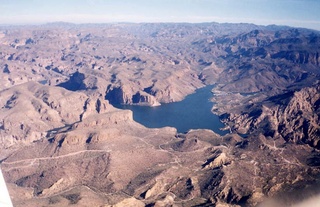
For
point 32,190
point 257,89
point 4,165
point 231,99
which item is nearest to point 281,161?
point 32,190

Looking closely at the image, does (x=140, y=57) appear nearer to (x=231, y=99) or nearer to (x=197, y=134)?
(x=231, y=99)

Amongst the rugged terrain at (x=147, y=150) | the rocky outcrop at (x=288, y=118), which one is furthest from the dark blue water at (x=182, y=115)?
the rocky outcrop at (x=288, y=118)

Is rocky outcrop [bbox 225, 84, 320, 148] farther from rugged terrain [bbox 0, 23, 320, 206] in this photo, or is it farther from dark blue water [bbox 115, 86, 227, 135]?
dark blue water [bbox 115, 86, 227, 135]

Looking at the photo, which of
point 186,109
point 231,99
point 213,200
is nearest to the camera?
point 213,200

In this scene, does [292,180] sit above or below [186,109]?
above

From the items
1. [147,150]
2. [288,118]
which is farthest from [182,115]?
[147,150]

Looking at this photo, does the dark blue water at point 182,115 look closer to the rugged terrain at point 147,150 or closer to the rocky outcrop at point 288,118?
the rugged terrain at point 147,150

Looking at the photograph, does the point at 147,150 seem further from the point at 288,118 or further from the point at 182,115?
the point at 288,118

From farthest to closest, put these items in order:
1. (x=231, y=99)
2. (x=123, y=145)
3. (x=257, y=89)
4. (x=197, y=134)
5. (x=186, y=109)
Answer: (x=257, y=89)
(x=231, y=99)
(x=186, y=109)
(x=197, y=134)
(x=123, y=145)

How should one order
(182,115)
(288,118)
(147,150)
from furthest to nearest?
(182,115), (288,118), (147,150)
